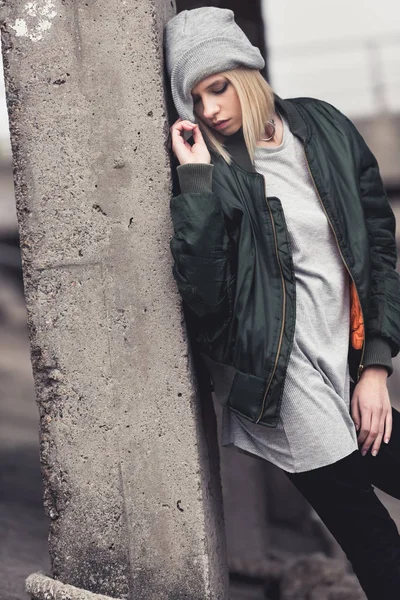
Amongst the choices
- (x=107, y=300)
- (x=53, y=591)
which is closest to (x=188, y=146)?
(x=107, y=300)

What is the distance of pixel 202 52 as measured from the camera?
2.84 metres

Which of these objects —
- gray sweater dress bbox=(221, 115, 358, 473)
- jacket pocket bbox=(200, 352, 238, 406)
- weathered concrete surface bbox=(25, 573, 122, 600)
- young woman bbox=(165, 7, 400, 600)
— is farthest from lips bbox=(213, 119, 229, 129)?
weathered concrete surface bbox=(25, 573, 122, 600)

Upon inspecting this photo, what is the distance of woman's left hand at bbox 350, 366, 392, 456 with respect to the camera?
2.87 metres

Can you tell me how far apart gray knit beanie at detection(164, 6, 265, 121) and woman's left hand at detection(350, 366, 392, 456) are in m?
1.02

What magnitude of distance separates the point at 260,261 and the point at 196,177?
1.07 feet

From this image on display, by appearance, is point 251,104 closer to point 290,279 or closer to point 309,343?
point 290,279

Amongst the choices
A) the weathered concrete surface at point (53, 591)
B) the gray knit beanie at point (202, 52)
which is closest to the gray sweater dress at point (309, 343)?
the gray knit beanie at point (202, 52)

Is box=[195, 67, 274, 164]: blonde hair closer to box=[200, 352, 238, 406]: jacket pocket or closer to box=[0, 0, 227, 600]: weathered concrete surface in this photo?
box=[0, 0, 227, 600]: weathered concrete surface

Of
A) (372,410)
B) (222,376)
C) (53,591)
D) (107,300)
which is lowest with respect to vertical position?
(53,591)

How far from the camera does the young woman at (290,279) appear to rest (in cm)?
275

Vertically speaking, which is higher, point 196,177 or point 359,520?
point 196,177

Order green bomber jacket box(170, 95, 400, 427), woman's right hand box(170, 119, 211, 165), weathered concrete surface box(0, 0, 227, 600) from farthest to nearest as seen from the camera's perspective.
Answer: weathered concrete surface box(0, 0, 227, 600) < woman's right hand box(170, 119, 211, 165) < green bomber jacket box(170, 95, 400, 427)

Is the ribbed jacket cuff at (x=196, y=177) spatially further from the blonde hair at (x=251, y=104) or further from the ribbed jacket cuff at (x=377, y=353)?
the ribbed jacket cuff at (x=377, y=353)

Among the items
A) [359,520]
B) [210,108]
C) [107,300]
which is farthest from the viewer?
[107,300]
